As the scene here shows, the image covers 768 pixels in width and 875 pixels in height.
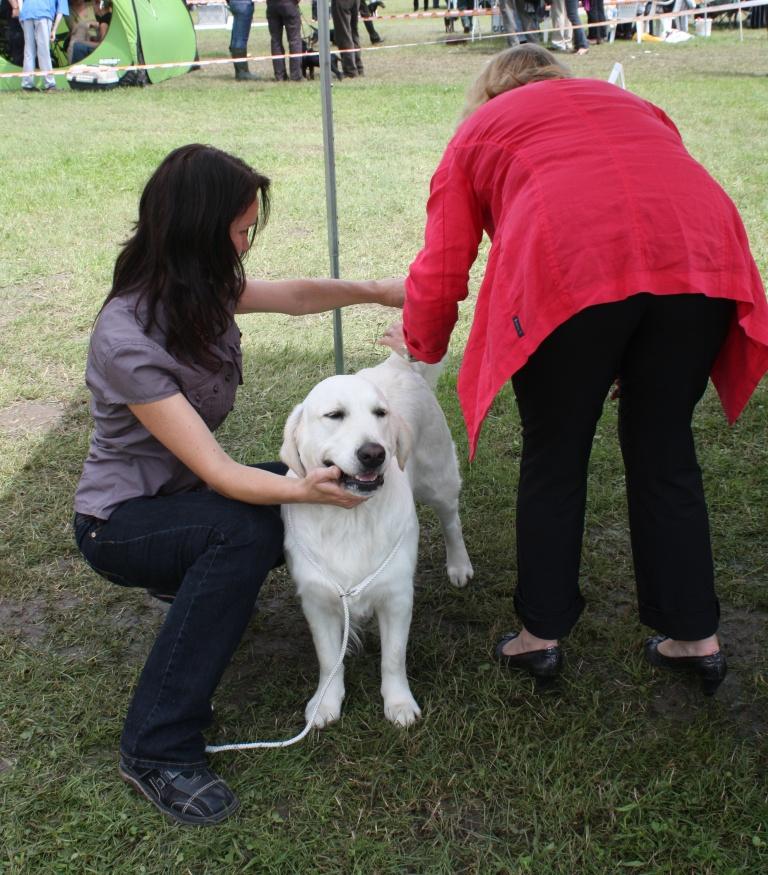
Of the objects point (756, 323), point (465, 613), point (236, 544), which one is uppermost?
point (756, 323)

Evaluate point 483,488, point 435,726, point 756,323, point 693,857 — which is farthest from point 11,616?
point 756,323

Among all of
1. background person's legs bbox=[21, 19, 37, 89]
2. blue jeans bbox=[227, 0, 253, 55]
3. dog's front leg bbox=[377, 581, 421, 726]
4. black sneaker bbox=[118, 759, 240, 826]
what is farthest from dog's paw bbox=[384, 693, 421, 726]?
background person's legs bbox=[21, 19, 37, 89]

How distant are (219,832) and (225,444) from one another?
221 centimetres

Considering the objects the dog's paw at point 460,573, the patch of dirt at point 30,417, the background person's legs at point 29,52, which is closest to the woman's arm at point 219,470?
the dog's paw at point 460,573

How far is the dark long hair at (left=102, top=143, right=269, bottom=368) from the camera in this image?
240cm

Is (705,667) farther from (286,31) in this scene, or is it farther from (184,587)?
(286,31)

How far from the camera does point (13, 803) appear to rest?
2404 millimetres

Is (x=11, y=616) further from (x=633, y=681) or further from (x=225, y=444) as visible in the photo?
(x=633, y=681)

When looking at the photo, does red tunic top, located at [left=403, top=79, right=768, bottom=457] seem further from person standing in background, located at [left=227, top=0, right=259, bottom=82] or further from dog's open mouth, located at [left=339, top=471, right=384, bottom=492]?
person standing in background, located at [left=227, top=0, right=259, bottom=82]

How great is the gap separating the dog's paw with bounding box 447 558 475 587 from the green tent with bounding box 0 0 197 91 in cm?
1361

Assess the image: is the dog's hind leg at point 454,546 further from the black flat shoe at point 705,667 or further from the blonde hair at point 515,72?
the blonde hair at point 515,72

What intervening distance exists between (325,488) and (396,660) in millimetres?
625

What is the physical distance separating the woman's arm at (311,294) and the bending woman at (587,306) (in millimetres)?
578

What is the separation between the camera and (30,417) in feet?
14.9
